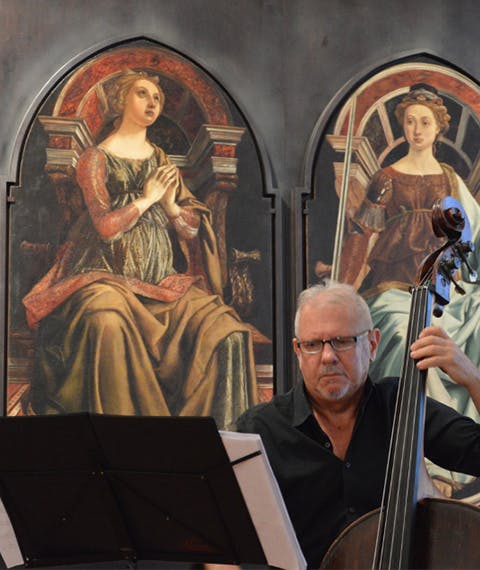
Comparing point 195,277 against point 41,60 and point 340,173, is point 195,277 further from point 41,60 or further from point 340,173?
point 41,60

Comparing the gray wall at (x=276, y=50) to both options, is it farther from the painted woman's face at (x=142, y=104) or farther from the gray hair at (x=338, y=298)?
the gray hair at (x=338, y=298)

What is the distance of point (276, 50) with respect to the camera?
16.4 ft

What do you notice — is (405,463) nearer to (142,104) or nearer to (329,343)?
(329,343)

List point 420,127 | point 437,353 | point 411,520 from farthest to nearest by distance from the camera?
point 420,127, point 437,353, point 411,520

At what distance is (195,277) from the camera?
467 centimetres

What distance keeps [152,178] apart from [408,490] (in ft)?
8.44

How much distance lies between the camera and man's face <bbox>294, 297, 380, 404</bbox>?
10.2ft

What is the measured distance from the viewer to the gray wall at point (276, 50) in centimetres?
469

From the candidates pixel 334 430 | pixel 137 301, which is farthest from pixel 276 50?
pixel 334 430

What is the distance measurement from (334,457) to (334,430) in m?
0.12

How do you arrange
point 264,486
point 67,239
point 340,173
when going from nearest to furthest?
point 264,486
point 67,239
point 340,173

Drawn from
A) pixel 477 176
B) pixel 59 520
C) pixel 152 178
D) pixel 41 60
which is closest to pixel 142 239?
pixel 152 178

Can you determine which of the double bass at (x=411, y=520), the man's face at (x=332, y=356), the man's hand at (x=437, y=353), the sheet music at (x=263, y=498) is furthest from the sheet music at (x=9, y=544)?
the man's hand at (x=437, y=353)

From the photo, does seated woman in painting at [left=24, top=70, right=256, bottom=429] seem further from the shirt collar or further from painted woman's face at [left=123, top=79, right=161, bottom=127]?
the shirt collar
